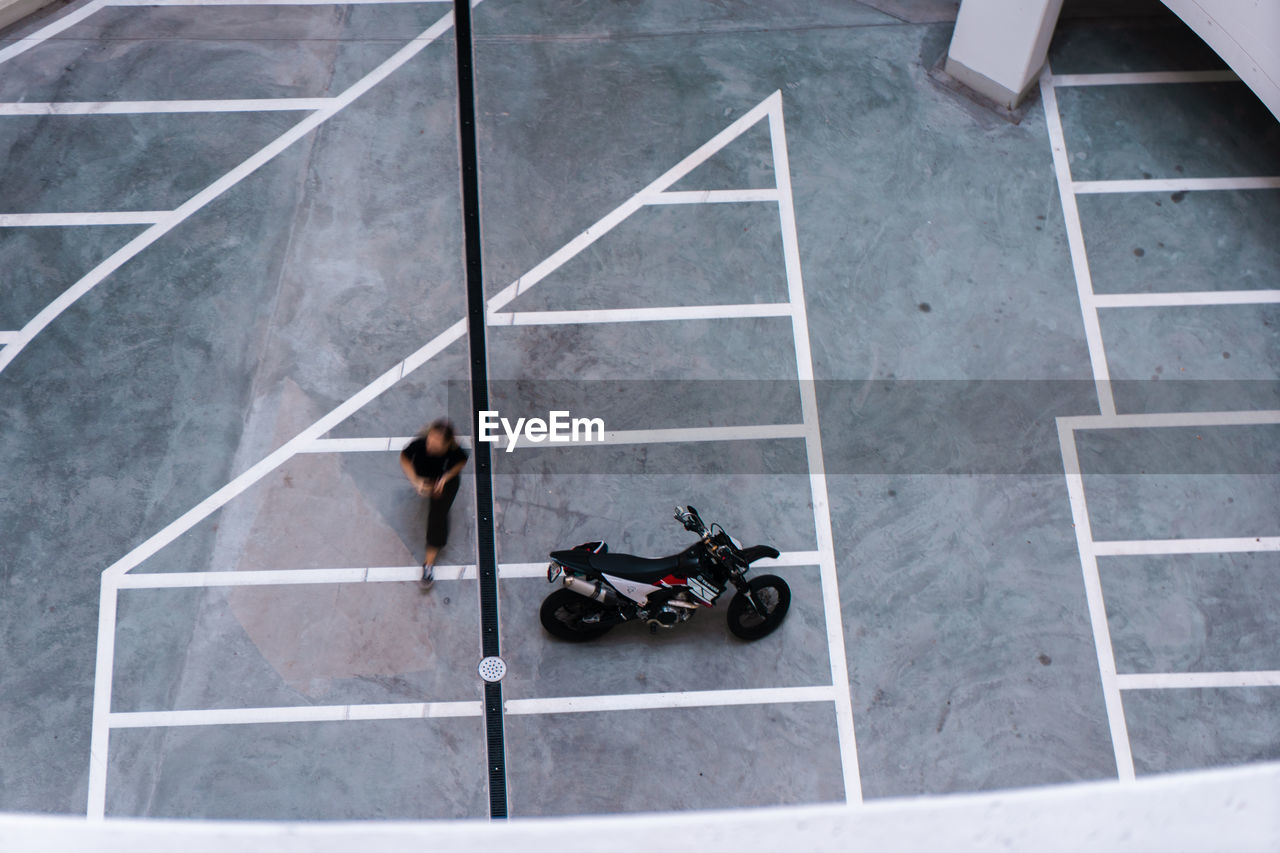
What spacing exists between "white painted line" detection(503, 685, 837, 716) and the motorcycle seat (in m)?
1.04

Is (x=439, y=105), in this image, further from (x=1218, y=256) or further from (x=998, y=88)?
(x=1218, y=256)

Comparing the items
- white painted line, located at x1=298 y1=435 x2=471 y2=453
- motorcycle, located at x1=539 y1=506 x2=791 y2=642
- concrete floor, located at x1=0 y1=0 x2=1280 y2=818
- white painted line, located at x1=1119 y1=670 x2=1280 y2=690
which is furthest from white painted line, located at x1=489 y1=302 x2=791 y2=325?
white painted line, located at x1=1119 y1=670 x2=1280 y2=690

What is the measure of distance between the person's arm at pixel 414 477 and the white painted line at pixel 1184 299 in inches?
229

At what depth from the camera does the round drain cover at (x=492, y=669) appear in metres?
7.92

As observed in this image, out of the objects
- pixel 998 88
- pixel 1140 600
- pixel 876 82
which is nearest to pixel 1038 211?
pixel 998 88

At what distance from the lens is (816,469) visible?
337 inches

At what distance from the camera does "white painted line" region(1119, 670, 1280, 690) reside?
26.2 ft

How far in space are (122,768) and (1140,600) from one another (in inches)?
300

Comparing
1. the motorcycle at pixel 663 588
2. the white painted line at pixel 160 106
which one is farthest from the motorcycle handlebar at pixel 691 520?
the white painted line at pixel 160 106

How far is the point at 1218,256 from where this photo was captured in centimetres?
935

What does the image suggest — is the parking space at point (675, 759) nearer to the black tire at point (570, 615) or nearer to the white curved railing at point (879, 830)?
the black tire at point (570, 615)

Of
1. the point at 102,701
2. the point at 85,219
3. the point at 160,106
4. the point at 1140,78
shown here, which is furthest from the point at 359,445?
the point at 1140,78

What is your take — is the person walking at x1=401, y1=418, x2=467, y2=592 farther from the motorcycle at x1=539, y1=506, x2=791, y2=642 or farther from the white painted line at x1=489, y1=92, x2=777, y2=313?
the white painted line at x1=489, y1=92, x2=777, y2=313

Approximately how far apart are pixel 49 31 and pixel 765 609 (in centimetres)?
845
